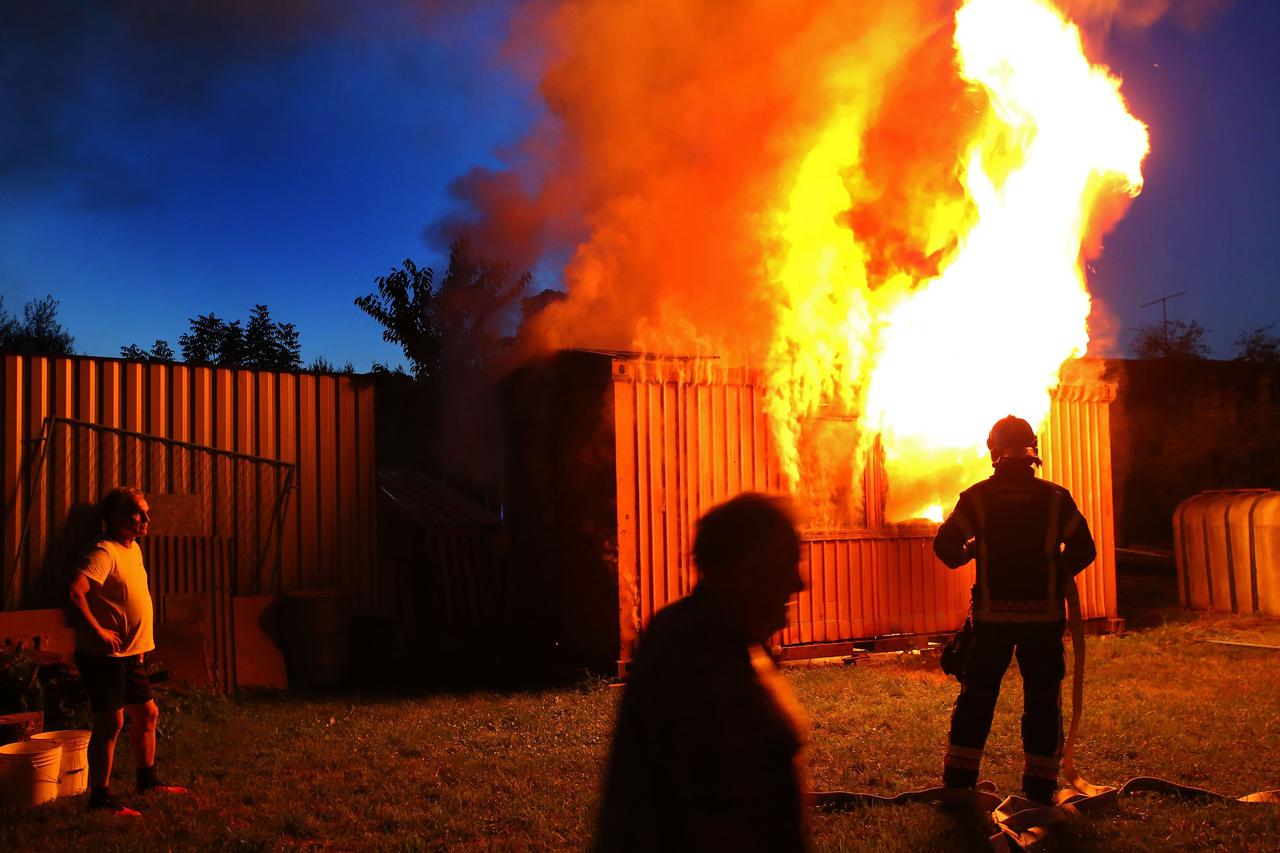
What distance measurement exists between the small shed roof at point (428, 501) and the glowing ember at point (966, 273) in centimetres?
453

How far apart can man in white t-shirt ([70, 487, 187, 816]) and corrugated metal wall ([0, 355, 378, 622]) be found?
4.26m

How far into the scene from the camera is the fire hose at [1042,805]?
4730mm

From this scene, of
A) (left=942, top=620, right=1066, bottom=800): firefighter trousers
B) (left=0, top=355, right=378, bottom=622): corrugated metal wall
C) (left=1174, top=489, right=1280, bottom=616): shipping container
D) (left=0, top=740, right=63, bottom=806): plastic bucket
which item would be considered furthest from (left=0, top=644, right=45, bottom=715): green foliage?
(left=1174, top=489, right=1280, bottom=616): shipping container

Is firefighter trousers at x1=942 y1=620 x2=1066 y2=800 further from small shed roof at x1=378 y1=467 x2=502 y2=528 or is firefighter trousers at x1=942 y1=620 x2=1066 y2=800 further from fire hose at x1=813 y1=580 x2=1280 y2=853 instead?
small shed roof at x1=378 y1=467 x2=502 y2=528

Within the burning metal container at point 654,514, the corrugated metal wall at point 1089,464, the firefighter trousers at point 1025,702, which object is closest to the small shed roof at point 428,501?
the burning metal container at point 654,514

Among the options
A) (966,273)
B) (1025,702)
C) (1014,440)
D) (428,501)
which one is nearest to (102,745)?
(1025,702)

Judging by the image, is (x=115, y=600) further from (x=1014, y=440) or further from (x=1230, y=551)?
(x=1230, y=551)

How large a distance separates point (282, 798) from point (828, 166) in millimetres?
8900

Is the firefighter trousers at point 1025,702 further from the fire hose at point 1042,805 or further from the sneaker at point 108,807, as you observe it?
the sneaker at point 108,807

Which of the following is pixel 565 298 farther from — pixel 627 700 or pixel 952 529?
pixel 627 700

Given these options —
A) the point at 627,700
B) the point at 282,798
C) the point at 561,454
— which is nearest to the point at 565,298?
the point at 561,454

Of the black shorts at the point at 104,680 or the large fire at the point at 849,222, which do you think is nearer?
the black shorts at the point at 104,680

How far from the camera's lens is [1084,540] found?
209 inches

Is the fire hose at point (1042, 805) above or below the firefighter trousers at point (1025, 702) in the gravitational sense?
below
